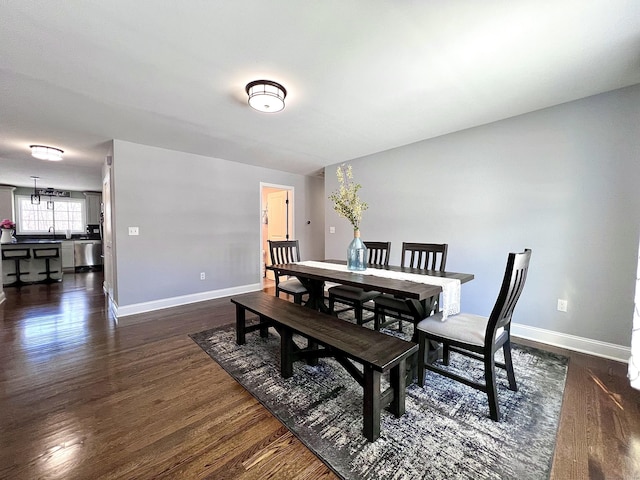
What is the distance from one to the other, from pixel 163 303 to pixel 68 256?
227 inches

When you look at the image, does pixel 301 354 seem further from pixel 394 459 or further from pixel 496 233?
pixel 496 233

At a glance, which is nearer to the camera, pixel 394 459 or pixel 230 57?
pixel 394 459

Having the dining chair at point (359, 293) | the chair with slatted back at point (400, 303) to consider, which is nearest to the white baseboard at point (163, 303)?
the dining chair at point (359, 293)

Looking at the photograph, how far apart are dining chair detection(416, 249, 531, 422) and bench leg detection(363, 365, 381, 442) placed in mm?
586

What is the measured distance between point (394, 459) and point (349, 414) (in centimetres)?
37


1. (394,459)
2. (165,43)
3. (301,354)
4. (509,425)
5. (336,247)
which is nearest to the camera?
(394,459)

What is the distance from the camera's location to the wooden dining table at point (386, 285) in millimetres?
1859

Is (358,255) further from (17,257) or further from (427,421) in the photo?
(17,257)

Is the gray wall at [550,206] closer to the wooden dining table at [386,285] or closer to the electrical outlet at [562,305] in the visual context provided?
the electrical outlet at [562,305]

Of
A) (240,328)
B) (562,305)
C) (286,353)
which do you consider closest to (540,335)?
(562,305)

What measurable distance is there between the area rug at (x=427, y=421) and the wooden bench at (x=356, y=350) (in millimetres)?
122

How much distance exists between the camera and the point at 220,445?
1.42 meters

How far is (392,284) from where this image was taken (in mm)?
2027

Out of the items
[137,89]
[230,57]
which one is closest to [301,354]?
[230,57]
